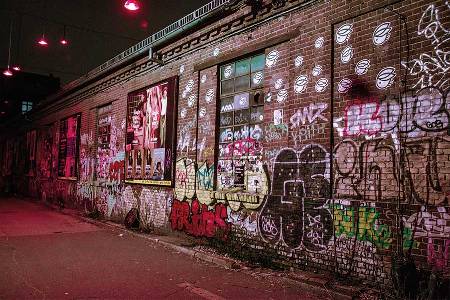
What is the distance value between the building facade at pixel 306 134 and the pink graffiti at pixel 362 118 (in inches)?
0.8

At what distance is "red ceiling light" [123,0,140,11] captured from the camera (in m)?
7.92

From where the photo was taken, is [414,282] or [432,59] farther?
[432,59]

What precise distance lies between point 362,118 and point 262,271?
323 cm

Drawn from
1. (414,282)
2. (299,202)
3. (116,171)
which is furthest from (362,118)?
(116,171)

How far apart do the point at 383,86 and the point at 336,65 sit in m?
1.06

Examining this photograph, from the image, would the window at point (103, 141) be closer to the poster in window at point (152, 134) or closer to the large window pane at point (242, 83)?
the poster in window at point (152, 134)

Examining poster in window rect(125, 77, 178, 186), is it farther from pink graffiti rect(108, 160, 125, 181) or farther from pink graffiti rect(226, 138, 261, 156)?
pink graffiti rect(226, 138, 261, 156)

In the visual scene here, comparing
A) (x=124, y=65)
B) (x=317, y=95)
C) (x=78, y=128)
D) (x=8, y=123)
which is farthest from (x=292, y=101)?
(x=8, y=123)

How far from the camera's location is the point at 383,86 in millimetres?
6340

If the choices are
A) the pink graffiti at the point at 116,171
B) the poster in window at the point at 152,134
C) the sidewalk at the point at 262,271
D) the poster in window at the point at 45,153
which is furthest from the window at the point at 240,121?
the poster in window at the point at 45,153

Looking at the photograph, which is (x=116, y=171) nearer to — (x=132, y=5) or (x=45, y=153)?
(x=132, y=5)

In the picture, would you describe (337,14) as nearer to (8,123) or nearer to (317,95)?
(317,95)

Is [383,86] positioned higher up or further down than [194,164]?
higher up

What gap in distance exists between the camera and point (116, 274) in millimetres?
7074
